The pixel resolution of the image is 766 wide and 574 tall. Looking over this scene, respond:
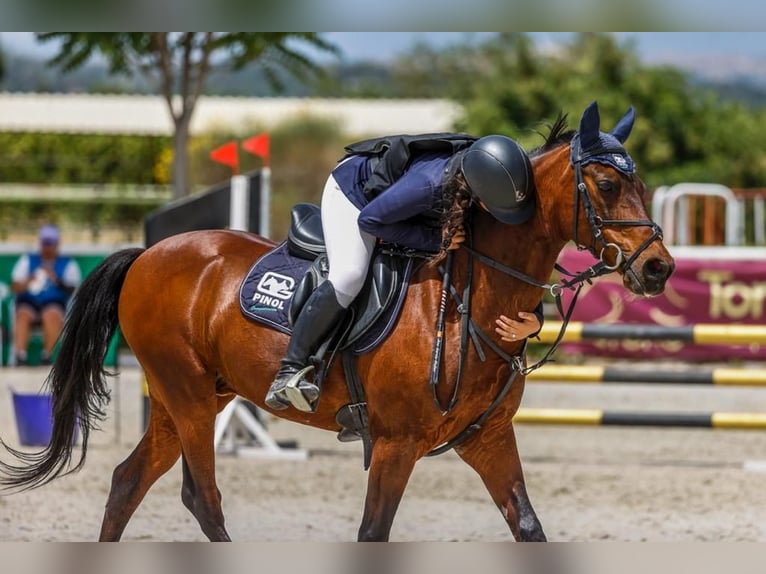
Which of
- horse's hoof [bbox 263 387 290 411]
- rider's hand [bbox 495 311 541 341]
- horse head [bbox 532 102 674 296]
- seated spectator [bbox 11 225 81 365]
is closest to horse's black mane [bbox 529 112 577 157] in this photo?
horse head [bbox 532 102 674 296]

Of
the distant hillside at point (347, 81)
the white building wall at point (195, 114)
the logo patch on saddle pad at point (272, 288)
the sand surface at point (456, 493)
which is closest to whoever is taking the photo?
the logo patch on saddle pad at point (272, 288)

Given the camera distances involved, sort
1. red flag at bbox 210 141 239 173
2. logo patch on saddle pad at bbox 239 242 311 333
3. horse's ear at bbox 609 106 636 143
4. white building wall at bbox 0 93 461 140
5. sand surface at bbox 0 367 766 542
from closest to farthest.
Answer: horse's ear at bbox 609 106 636 143
logo patch on saddle pad at bbox 239 242 311 333
sand surface at bbox 0 367 766 542
red flag at bbox 210 141 239 173
white building wall at bbox 0 93 461 140

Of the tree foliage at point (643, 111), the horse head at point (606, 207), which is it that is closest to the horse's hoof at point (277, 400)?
the horse head at point (606, 207)

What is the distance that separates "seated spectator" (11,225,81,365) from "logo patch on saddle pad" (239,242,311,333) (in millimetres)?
8199

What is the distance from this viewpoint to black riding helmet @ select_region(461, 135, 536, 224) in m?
4.02

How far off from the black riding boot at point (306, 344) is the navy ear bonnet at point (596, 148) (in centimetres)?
102

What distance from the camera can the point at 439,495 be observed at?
286 inches

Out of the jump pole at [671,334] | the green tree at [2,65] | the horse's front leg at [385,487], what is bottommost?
→ the horse's front leg at [385,487]

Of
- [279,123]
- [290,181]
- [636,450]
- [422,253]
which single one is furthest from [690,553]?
Result: [279,123]

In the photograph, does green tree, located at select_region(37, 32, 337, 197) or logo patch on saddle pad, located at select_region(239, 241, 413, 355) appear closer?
logo patch on saddle pad, located at select_region(239, 241, 413, 355)

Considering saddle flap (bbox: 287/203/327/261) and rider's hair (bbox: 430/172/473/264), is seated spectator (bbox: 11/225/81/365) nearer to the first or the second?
saddle flap (bbox: 287/203/327/261)

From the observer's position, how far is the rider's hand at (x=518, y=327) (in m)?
4.23

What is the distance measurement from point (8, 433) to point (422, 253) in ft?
19.1

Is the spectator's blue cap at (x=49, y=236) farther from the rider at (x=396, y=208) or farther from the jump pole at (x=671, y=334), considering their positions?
the rider at (x=396, y=208)
